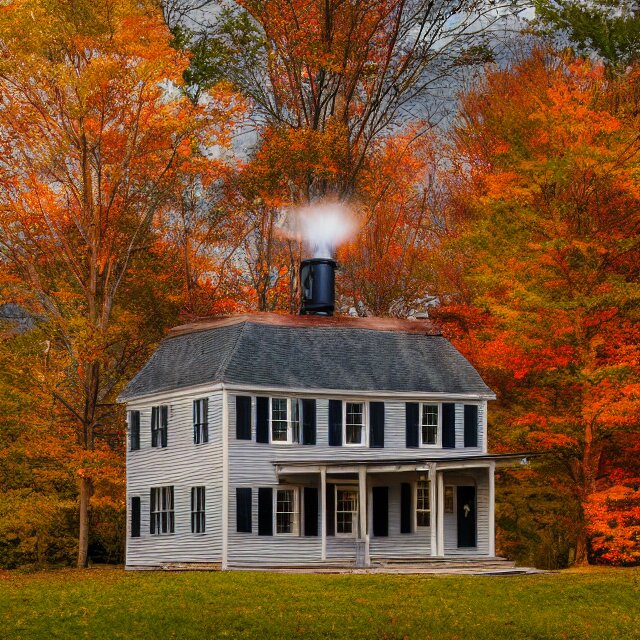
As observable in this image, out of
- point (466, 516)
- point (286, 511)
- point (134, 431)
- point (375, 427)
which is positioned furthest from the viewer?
point (134, 431)

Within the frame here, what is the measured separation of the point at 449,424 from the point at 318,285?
633 cm

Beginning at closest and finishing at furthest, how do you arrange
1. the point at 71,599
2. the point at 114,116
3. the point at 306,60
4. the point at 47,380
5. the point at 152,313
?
the point at 71,599
the point at 47,380
the point at 114,116
the point at 306,60
the point at 152,313

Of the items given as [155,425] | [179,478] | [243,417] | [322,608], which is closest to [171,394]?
[155,425]

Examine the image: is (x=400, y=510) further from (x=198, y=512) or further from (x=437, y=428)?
(x=198, y=512)

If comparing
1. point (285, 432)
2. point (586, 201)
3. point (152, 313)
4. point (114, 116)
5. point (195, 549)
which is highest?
point (114, 116)

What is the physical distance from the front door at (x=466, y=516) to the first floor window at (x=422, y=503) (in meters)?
1.05

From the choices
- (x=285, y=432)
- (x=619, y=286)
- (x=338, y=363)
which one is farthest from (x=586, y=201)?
(x=285, y=432)

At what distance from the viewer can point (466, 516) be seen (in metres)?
38.0

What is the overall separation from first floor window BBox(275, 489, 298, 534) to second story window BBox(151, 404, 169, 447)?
4017 millimetres

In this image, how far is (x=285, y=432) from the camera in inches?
1423

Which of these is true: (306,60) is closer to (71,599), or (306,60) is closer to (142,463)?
(142,463)

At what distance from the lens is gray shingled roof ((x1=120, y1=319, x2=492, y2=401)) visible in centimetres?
3641

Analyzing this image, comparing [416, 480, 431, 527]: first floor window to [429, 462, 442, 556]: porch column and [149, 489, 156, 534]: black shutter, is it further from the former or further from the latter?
[149, 489, 156, 534]: black shutter

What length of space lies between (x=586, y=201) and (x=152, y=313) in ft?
57.0
